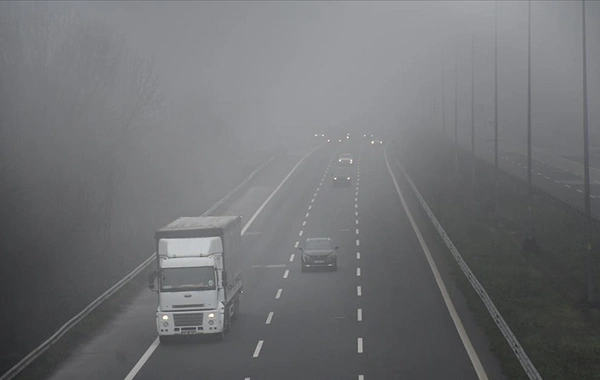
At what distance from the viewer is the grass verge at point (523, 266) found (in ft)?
100

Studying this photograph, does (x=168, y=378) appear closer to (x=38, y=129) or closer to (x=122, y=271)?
(x=122, y=271)

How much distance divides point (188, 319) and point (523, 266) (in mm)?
22794

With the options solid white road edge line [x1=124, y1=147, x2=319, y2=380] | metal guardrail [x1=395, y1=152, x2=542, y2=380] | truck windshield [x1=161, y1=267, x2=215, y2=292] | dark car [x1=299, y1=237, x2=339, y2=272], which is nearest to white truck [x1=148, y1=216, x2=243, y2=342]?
truck windshield [x1=161, y1=267, x2=215, y2=292]

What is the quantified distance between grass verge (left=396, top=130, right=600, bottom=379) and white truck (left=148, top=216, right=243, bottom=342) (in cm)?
941

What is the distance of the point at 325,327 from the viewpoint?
35281 millimetres

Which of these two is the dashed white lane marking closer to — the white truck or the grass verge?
the white truck

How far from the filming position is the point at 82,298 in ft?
149

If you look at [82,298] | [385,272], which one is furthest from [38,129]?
[385,272]

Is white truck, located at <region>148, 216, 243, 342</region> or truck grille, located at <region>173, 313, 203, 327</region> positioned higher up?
white truck, located at <region>148, 216, 243, 342</region>

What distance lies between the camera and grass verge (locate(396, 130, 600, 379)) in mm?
30562

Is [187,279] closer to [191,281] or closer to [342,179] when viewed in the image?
[191,281]

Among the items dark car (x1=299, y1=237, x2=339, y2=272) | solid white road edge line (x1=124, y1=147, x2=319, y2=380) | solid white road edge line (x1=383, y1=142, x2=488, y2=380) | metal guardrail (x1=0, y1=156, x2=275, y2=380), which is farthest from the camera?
dark car (x1=299, y1=237, x2=339, y2=272)

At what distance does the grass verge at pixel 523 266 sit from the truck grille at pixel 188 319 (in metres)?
9.86

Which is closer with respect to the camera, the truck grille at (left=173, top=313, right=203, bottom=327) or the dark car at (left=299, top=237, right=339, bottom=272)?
the truck grille at (left=173, top=313, right=203, bottom=327)
